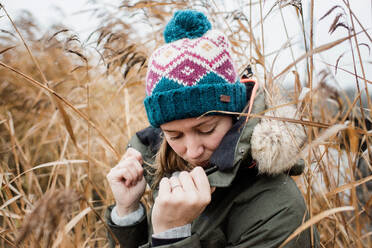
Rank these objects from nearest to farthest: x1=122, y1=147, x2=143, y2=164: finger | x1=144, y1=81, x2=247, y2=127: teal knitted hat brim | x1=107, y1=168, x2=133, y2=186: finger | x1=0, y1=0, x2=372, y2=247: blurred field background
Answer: x1=0, y1=0, x2=372, y2=247: blurred field background
x1=144, y1=81, x2=247, y2=127: teal knitted hat brim
x1=107, y1=168, x2=133, y2=186: finger
x1=122, y1=147, x2=143, y2=164: finger

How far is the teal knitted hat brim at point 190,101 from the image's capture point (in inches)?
43.3

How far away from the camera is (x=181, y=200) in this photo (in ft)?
3.06

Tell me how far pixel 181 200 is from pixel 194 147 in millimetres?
254

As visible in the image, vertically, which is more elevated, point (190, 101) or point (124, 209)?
point (190, 101)

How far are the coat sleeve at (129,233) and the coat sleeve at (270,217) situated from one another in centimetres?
54

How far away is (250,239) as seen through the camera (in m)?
0.94

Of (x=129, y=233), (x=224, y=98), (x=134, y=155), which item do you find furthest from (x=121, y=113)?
(x=224, y=98)

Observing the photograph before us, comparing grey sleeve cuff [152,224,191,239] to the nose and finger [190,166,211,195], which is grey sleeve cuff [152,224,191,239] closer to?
finger [190,166,211,195]

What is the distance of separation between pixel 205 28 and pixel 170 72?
0.97 feet

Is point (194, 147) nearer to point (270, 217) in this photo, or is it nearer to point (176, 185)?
point (176, 185)

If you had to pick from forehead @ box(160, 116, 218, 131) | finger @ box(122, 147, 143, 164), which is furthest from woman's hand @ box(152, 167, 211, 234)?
finger @ box(122, 147, 143, 164)

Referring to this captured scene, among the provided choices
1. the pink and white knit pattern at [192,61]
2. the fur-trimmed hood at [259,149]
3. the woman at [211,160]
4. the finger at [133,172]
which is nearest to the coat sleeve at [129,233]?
the woman at [211,160]

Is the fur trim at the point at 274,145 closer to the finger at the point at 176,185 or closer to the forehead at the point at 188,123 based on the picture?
the forehead at the point at 188,123

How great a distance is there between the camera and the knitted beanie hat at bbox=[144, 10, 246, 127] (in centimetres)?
111
